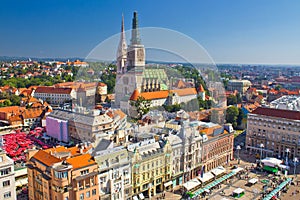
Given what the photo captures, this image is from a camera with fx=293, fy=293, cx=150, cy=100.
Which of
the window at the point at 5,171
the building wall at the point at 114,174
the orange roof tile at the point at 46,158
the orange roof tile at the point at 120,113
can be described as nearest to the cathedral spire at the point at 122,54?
the orange roof tile at the point at 120,113

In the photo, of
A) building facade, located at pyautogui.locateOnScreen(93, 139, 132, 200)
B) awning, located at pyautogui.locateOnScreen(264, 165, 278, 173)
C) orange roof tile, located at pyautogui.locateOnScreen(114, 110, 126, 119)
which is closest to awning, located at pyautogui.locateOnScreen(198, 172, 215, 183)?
awning, located at pyautogui.locateOnScreen(264, 165, 278, 173)

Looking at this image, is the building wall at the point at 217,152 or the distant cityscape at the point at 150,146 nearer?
the distant cityscape at the point at 150,146

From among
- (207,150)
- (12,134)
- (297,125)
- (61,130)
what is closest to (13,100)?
(12,134)

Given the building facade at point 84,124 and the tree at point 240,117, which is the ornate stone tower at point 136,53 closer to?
the building facade at point 84,124

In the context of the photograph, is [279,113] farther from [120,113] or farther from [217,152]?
[120,113]

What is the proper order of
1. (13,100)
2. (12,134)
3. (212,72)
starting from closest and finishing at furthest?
1. (212,72)
2. (12,134)
3. (13,100)

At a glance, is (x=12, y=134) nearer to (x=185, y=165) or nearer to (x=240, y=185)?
(x=185, y=165)

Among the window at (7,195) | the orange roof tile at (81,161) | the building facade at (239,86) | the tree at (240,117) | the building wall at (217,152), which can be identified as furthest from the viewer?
the building facade at (239,86)
